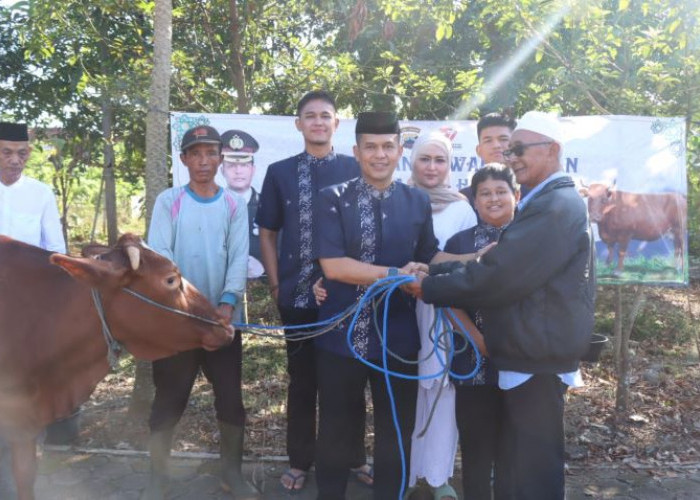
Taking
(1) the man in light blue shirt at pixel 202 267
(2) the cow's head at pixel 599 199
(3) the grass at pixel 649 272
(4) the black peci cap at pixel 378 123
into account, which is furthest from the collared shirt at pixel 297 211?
(3) the grass at pixel 649 272

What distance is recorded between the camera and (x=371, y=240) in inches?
123

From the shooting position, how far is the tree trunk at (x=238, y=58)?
6238mm

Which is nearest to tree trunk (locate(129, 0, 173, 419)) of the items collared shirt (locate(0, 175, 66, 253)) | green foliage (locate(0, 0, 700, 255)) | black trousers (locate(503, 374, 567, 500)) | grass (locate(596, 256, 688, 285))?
collared shirt (locate(0, 175, 66, 253))

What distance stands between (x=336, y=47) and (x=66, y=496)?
5.74 metres

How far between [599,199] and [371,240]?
9.35ft

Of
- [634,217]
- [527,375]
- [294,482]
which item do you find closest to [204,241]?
[294,482]

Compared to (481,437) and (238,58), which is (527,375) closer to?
(481,437)

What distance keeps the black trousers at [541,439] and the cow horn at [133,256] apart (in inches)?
70.8

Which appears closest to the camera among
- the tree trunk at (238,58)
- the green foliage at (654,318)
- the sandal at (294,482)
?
the sandal at (294,482)

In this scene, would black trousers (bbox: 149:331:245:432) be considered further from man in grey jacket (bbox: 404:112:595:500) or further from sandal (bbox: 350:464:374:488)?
man in grey jacket (bbox: 404:112:595:500)

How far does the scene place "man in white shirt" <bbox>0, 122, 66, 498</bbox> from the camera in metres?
3.93

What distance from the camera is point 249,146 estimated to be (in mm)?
5281

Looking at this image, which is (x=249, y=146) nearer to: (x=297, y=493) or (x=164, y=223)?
(x=164, y=223)

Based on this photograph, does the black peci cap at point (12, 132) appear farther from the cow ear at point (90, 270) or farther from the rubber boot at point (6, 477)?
the rubber boot at point (6, 477)
